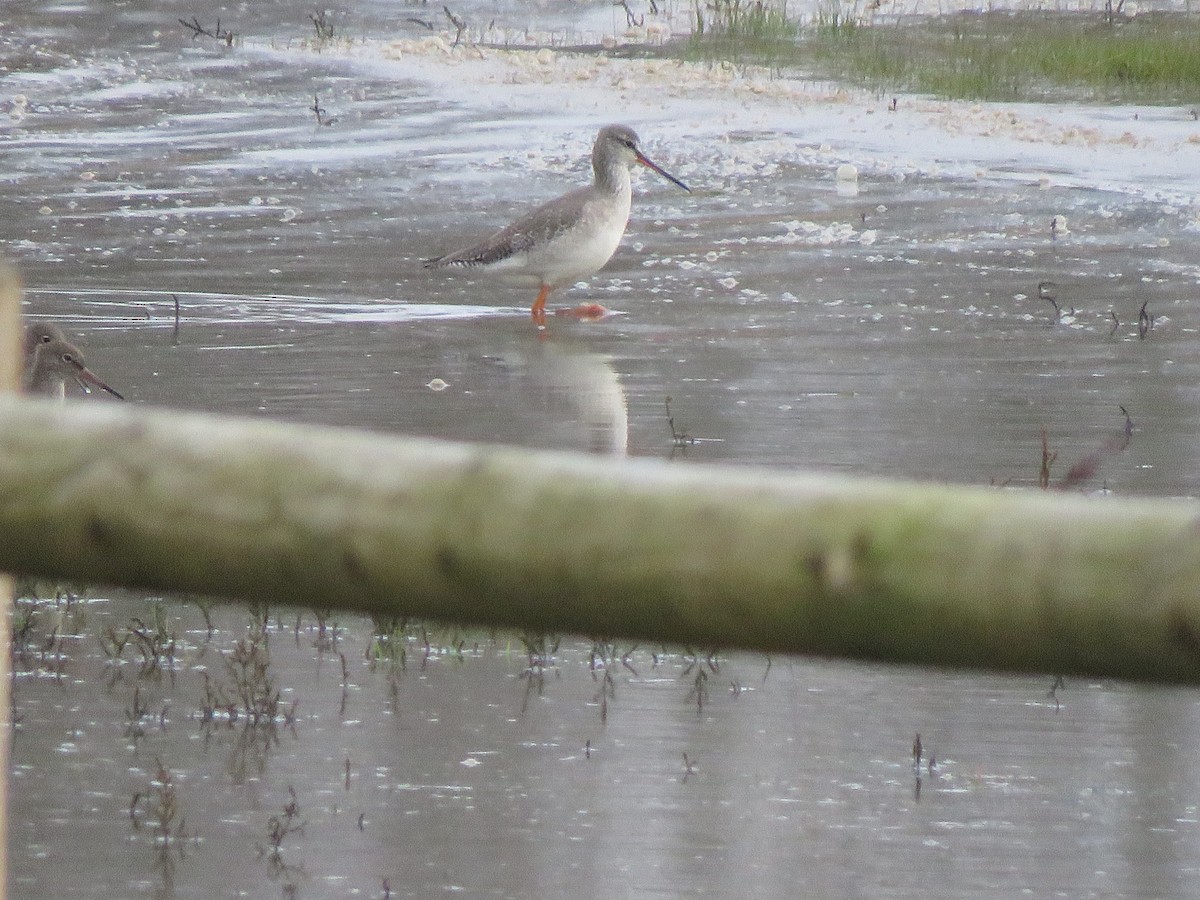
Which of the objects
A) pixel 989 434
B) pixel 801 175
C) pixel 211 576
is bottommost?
pixel 211 576

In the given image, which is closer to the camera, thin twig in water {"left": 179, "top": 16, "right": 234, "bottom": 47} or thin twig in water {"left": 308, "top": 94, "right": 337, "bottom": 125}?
thin twig in water {"left": 308, "top": 94, "right": 337, "bottom": 125}

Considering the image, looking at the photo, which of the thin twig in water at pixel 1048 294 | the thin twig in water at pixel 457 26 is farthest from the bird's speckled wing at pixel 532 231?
the thin twig in water at pixel 457 26

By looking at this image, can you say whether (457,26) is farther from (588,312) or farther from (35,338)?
(35,338)

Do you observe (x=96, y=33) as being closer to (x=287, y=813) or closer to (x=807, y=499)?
(x=287, y=813)

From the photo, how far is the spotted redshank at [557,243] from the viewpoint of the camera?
1166 centimetres

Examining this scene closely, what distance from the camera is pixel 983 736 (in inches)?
211

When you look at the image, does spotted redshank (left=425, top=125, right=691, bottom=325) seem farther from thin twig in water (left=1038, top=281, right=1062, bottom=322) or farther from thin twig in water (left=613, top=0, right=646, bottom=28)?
thin twig in water (left=613, top=0, right=646, bottom=28)

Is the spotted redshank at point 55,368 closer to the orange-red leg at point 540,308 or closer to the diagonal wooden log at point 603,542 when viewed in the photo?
the orange-red leg at point 540,308

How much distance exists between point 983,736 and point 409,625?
1668mm

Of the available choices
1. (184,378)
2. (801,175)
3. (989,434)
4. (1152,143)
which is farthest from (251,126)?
(989,434)

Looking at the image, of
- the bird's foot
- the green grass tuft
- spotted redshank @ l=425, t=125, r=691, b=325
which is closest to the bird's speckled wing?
spotted redshank @ l=425, t=125, r=691, b=325

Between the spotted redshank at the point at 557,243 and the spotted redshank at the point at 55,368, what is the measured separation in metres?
3.69

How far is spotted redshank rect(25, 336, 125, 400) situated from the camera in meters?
8.23

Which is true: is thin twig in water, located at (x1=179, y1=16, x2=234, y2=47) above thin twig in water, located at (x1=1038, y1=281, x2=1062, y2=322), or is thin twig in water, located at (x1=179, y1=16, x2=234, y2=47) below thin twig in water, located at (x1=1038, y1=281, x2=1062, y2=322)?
above
